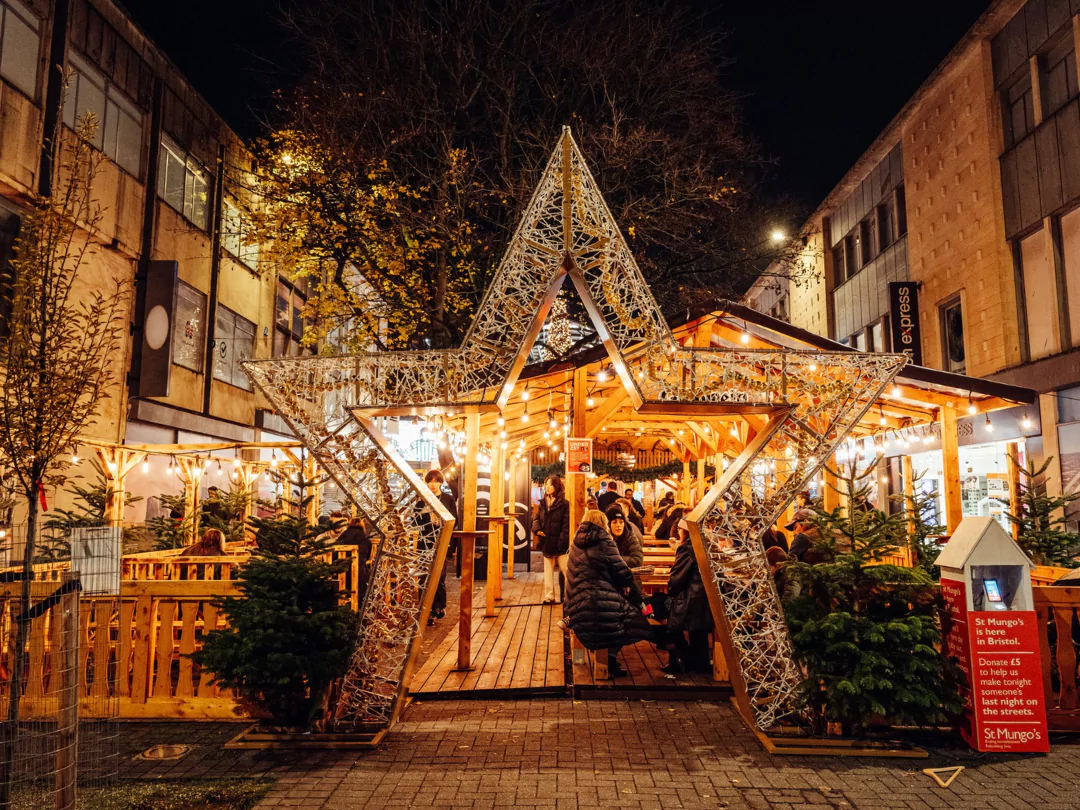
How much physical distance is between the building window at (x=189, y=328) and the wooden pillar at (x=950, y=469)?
15.3 meters

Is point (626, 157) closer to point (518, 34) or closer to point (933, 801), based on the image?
point (518, 34)

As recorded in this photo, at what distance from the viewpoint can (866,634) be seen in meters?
5.44

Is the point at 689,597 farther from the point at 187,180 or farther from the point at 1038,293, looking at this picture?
the point at 187,180

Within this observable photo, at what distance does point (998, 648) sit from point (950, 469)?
5.50m

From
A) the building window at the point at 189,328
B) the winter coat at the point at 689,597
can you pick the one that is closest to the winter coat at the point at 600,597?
the winter coat at the point at 689,597

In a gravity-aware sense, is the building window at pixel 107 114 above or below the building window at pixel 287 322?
above

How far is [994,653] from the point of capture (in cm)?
538

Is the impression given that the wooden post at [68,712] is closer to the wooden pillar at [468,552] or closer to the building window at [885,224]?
the wooden pillar at [468,552]

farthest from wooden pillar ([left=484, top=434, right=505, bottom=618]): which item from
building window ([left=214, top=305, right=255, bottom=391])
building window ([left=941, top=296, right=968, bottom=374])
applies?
building window ([left=941, top=296, right=968, bottom=374])

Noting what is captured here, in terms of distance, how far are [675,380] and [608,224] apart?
54.8 inches

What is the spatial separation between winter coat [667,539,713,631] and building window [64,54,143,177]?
12918mm

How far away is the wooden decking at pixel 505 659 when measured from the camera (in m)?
6.99

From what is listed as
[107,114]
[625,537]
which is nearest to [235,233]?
[107,114]

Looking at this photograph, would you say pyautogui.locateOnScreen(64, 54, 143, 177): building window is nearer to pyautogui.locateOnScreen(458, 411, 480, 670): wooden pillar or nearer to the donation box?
pyautogui.locateOnScreen(458, 411, 480, 670): wooden pillar
